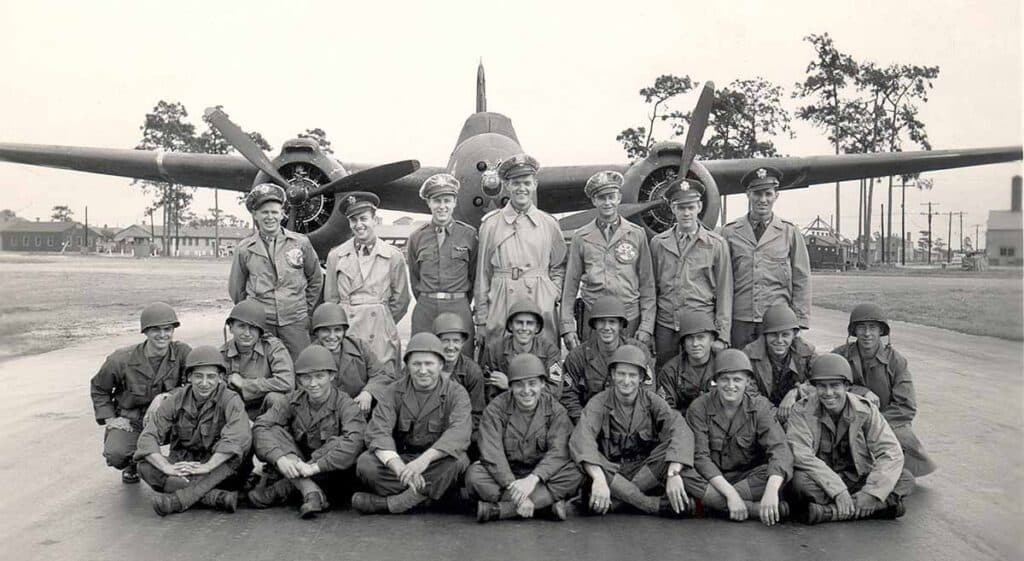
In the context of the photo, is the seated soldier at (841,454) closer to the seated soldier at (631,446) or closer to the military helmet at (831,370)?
the military helmet at (831,370)

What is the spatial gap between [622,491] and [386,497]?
1.48 metres

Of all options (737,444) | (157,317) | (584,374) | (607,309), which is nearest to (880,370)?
(737,444)

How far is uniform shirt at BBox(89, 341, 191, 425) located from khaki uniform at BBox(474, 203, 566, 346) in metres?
2.38

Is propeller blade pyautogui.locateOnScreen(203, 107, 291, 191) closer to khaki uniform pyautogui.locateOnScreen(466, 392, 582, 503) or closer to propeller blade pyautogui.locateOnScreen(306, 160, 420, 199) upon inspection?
propeller blade pyautogui.locateOnScreen(306, 160, 420, 199)

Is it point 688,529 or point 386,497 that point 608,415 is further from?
point 386,497

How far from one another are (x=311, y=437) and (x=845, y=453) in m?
3.54

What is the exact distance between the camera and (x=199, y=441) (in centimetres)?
522

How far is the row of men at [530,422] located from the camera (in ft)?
15.9

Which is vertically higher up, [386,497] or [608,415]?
[608,415]

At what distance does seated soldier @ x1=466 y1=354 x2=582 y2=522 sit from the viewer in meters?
4.76

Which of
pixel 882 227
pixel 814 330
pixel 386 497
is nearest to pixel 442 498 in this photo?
pixel 386 497

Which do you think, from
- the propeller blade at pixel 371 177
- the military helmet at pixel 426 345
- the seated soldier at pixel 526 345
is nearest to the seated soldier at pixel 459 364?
the seated soldier at pixel 526 345

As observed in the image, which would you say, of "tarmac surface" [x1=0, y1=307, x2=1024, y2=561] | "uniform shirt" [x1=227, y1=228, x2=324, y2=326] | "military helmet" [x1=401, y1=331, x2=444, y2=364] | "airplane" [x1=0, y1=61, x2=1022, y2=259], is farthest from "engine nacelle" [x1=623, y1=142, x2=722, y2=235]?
"military helmet" [x1=401, y1=331, x2=444, y2=364]

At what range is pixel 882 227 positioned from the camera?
48000 mm
